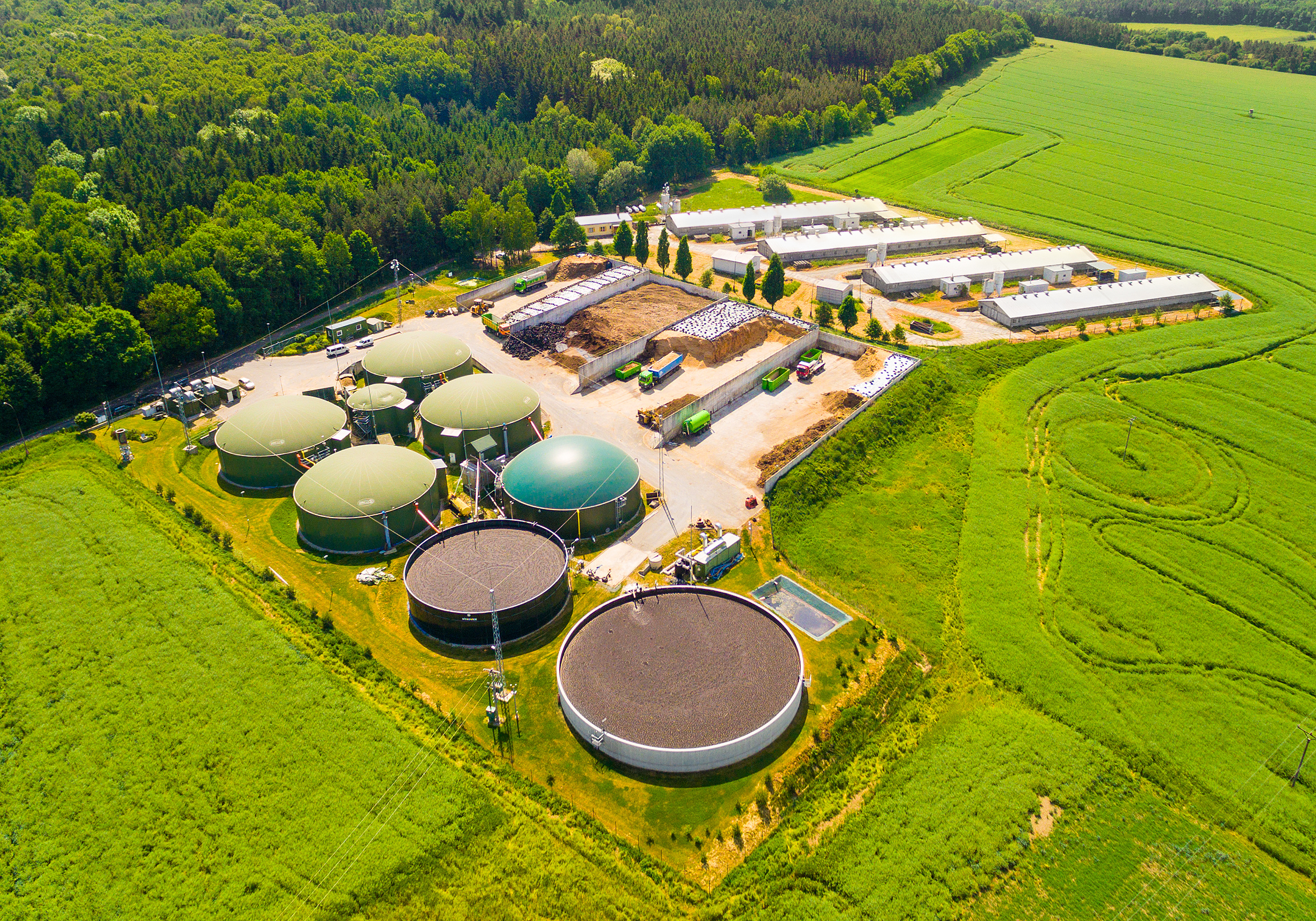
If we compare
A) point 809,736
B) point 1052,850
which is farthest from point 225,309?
point 1052,850

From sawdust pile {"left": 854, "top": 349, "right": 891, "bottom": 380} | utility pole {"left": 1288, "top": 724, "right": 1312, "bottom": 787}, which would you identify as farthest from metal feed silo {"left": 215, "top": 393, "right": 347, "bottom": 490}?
utility pole {"left": 1288, "top": 724, "right": 1312, "bottom": 787}

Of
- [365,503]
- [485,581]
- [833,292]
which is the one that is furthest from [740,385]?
[365,503]

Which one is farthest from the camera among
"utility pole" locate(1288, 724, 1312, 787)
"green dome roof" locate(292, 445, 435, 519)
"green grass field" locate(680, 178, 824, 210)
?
"green grass field" locate(680, 178, 824, 210)

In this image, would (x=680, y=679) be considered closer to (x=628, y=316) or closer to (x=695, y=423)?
(x=695, y=423)

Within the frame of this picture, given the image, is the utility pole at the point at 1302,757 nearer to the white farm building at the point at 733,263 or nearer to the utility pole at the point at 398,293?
the white farm building at the point at 733,263

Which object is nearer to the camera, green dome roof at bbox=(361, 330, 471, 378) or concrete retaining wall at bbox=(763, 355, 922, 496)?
concrete retaining wall at bbox=(763, 355, 922, 496)

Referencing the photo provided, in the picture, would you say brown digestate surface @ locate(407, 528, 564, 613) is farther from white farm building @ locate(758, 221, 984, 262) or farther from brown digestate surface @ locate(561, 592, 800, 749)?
white farm building @ locate(758, 221, 984, 262)

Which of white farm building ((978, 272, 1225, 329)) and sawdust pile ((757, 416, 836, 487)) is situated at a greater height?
sawdust pile ((757, 416, 836, 487))

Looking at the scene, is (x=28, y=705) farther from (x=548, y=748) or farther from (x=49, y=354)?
(x=49, y=354)
